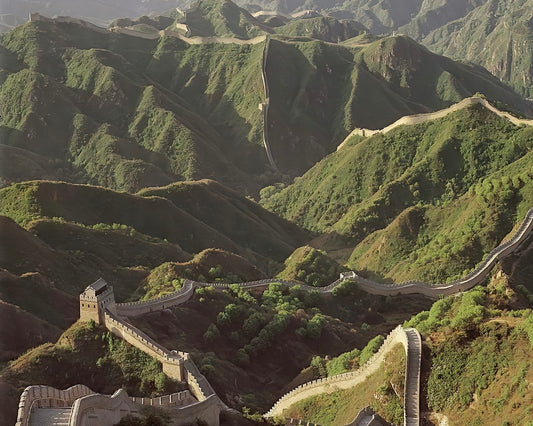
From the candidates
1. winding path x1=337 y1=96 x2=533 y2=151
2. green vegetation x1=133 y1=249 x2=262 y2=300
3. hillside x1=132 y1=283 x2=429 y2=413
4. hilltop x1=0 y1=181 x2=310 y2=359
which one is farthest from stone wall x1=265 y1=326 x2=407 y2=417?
winding path x1=337 y1=96 x2=533 y2=151

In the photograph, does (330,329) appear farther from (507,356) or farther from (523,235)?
(507,356)

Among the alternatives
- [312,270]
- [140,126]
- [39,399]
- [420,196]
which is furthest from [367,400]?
[140,126]

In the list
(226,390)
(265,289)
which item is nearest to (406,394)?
(226,390)

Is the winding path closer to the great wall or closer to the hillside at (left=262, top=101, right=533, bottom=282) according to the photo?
the hillside at (left=262, top=101, right=533, bottom=282)

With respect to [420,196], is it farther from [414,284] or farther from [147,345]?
[147,345]

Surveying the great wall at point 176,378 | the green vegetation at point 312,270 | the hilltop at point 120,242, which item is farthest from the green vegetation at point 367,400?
the green vegetation at point 312,270

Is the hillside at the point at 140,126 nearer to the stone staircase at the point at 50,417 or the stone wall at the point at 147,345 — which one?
the stone wall at the point at 147,345
